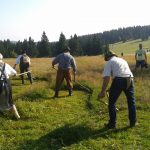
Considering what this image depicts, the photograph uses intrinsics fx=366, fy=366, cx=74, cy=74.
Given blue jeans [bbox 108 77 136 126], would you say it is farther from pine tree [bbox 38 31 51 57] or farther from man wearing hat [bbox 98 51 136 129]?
pine tree [bbox 38 31 51 57]

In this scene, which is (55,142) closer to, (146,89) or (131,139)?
(131,139)

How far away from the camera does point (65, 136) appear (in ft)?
30.9

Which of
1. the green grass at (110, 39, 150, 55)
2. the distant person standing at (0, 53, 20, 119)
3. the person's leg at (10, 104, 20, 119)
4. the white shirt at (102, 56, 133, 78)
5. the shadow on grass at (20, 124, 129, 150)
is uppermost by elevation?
the white shirt at (102, 56, 133, 78)

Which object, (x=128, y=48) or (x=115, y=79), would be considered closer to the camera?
(x=115, y=79)

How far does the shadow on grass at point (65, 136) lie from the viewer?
8.88 meters

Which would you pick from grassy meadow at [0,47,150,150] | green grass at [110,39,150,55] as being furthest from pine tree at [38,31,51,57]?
grassy meadow at [0,47,150,150]

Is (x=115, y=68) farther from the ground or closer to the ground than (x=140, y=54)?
farther from the ground

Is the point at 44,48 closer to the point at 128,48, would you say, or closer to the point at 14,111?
the point at 128,48

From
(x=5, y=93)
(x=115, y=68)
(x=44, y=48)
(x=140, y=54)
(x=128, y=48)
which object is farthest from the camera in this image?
(x=128, y=48)

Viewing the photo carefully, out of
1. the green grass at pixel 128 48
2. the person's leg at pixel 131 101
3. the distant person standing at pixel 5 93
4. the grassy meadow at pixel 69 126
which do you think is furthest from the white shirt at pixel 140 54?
the green grass at pixel 128 48

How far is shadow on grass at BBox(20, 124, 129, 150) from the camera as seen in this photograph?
8.88 meters

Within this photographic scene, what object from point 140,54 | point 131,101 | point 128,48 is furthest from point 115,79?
point 128,48

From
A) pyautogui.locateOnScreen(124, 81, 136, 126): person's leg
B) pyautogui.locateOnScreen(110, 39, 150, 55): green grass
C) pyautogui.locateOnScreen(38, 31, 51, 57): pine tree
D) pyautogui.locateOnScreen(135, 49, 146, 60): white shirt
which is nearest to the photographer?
pyautogui.locateOnScreen(124, 81, 136, 126): person's leg

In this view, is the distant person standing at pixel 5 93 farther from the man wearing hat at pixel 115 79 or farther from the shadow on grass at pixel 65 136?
the man wearing hat at pixel 115 79
